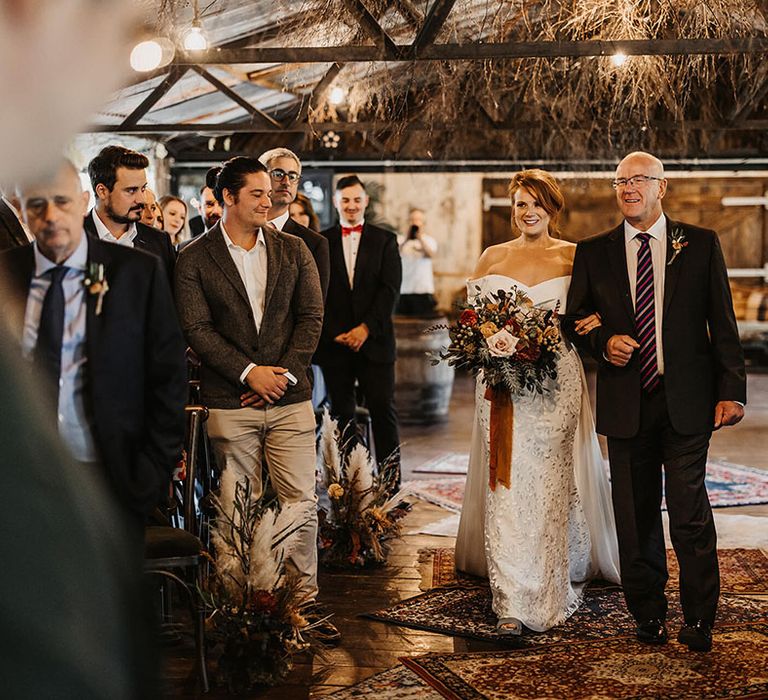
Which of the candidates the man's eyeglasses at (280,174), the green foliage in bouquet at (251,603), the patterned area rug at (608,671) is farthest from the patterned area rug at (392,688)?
the man's eyeglasses at (280,174)

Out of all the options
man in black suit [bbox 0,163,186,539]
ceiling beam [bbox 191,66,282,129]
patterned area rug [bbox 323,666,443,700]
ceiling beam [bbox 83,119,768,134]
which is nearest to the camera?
man in black suit [bbox 0,163,186,539]

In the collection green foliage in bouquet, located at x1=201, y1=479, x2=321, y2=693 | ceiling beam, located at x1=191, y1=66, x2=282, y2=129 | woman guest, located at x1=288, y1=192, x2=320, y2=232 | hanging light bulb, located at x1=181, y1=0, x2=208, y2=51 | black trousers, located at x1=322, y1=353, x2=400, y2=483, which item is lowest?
green foliage in bouquet, located at x1=201, y1=479, x2=321, y2=693

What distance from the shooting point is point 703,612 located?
4.18 m

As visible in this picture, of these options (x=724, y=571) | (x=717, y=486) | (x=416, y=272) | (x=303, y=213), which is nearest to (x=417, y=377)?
(x=416, y=272)

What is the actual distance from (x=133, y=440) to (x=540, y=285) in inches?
87.1

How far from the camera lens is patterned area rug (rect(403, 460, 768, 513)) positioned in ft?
23.2

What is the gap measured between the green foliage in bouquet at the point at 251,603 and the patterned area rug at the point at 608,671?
514 mm

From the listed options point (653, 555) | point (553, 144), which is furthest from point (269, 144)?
point (653, 555)

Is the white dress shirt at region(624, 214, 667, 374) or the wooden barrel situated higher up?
the white dress shirt at region(624, 214, 667, 374)

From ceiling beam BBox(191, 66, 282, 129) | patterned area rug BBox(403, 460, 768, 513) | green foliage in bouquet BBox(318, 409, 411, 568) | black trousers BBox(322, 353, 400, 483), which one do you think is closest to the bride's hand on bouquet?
green foliage in bouquet BBox(318, 409, 411, 568)

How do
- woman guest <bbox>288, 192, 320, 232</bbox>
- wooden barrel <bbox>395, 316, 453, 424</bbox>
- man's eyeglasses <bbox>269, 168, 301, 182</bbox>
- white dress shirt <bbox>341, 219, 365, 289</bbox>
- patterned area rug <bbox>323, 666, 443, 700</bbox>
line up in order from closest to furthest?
patterned area rug <bbox>323, 666, 443, 700</bbox>
man's eyeglasses <bbox>269, 168, 301, 182</bbox>
woman guest <bbox>288, 192, 320, 232</bbox>
white dress shirt <bbox>341, 219, 365, 289</bbox>
wooden barrel <bbox>395, 316, 453, 424</bbox>

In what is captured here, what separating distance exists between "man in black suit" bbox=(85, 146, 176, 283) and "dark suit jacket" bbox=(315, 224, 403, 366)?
2.21 m

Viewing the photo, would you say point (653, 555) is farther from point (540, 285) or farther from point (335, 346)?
point (335, 346)

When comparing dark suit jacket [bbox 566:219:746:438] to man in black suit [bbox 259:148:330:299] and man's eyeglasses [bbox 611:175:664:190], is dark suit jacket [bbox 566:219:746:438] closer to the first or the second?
man's eyeglasses [bbox 611:175:664:190]
